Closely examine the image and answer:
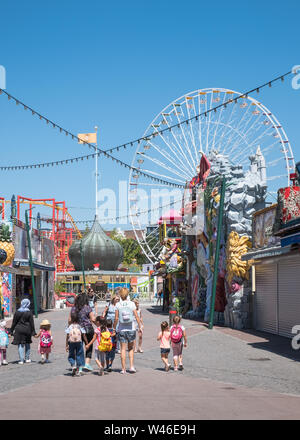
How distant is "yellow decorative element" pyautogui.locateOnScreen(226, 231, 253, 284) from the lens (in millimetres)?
22438

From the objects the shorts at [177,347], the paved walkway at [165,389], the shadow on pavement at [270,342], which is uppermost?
the shorts at [177,347]

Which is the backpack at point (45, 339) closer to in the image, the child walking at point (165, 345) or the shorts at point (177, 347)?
the child walking at point (165, 345)

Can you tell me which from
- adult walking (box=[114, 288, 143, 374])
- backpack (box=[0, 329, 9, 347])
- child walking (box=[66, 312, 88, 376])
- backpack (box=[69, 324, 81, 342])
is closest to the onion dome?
backpack (box=[0, 329, 9, 347])

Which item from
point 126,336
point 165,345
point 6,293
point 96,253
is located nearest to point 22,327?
point 126,336

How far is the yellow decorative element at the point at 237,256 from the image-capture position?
22.4 m

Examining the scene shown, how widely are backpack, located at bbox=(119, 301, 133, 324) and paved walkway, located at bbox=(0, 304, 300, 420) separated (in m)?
1.00

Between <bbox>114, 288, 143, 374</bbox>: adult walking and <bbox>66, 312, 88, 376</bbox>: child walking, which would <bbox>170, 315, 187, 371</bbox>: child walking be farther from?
<bbox>66, 312, 88, 376</bbox>: child walking

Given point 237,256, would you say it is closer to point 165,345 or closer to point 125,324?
point 165,345

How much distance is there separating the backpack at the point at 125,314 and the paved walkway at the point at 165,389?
1000mm

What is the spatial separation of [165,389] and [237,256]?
13647 millimetres

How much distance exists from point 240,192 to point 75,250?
174ft

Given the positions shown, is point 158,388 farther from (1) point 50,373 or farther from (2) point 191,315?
(2) point 191,315

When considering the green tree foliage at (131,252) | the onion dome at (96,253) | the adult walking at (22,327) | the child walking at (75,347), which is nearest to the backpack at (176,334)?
the child walking at (75,347)
